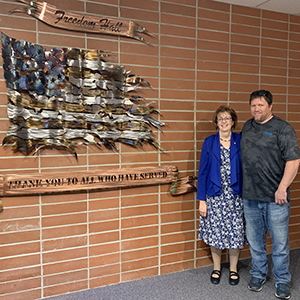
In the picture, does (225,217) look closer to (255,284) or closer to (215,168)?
(215,168)

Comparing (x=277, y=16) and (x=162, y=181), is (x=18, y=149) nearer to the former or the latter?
(x=162, y=181)

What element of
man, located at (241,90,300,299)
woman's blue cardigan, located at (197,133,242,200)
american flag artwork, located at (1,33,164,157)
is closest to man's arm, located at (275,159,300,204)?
man, located at (241,90,300,299)

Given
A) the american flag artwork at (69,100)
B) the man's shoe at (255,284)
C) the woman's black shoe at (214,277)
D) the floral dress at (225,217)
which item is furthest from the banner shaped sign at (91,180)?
the man's shoe at (255,284)

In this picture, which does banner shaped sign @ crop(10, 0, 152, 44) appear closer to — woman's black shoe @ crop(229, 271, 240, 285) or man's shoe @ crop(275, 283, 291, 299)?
woman's black shoe @ crop(229, 271, 240, 285)

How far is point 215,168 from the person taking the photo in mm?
2344

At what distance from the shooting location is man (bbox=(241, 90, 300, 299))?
86.6 inches

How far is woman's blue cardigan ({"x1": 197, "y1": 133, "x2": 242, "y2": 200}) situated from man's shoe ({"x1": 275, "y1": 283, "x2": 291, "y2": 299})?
75 centimetres

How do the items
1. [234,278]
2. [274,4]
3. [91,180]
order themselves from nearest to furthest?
[91,180], [234,278], [274,4]

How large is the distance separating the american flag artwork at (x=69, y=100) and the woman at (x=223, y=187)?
1.75ft

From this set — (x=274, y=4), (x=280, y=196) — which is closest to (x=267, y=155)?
(x=280, y=196)

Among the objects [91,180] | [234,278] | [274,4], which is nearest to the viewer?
[91,180]

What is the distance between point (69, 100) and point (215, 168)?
123cm

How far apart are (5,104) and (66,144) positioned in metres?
0.50

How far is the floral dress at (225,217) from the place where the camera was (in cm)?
237
